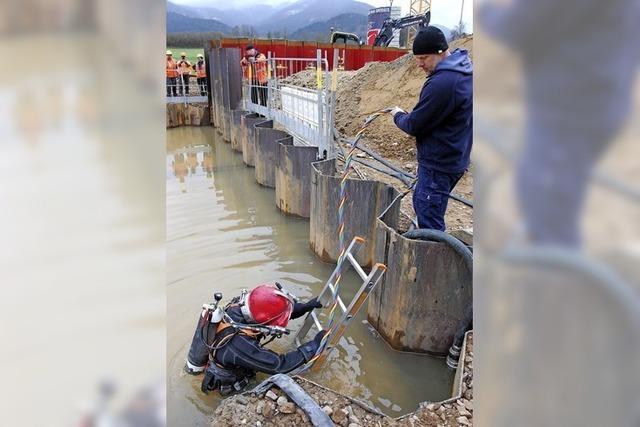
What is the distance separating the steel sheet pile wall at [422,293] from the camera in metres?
3.88

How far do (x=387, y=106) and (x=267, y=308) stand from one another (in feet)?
29.2

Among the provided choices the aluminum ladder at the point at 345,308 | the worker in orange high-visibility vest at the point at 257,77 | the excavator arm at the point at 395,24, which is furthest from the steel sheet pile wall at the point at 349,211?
the excavator arm at the point at 395,24

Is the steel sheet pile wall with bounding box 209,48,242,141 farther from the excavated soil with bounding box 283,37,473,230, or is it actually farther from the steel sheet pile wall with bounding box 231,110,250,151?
the excavated soil with bounding box 283,37,473,230

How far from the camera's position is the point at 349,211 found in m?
5.52

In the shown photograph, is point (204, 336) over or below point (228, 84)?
below

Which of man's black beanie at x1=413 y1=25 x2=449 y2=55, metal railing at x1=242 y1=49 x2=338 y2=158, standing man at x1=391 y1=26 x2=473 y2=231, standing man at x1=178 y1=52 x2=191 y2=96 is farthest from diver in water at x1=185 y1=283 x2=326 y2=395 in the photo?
standing man at x1=178 y1=52 x2=191 y2=96

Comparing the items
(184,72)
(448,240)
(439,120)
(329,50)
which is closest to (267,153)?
(439,120)

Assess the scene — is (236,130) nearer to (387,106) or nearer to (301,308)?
(387,106)

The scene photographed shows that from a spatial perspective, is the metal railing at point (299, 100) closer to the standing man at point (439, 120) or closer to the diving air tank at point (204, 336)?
the standing man at point (439, 120)

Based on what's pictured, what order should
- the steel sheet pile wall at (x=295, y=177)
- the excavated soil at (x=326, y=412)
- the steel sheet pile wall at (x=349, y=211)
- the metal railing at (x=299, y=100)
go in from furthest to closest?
the metal railing at (x=299, y=100), the steel sheet pile wall at (x=295, y=177), the steel sheet pile wall at (x=349, y=211), the excavated soil at (x=326, y=412)

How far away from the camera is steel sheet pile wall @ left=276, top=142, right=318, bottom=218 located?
7109 millimetres

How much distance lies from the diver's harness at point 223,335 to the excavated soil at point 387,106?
3130mm
